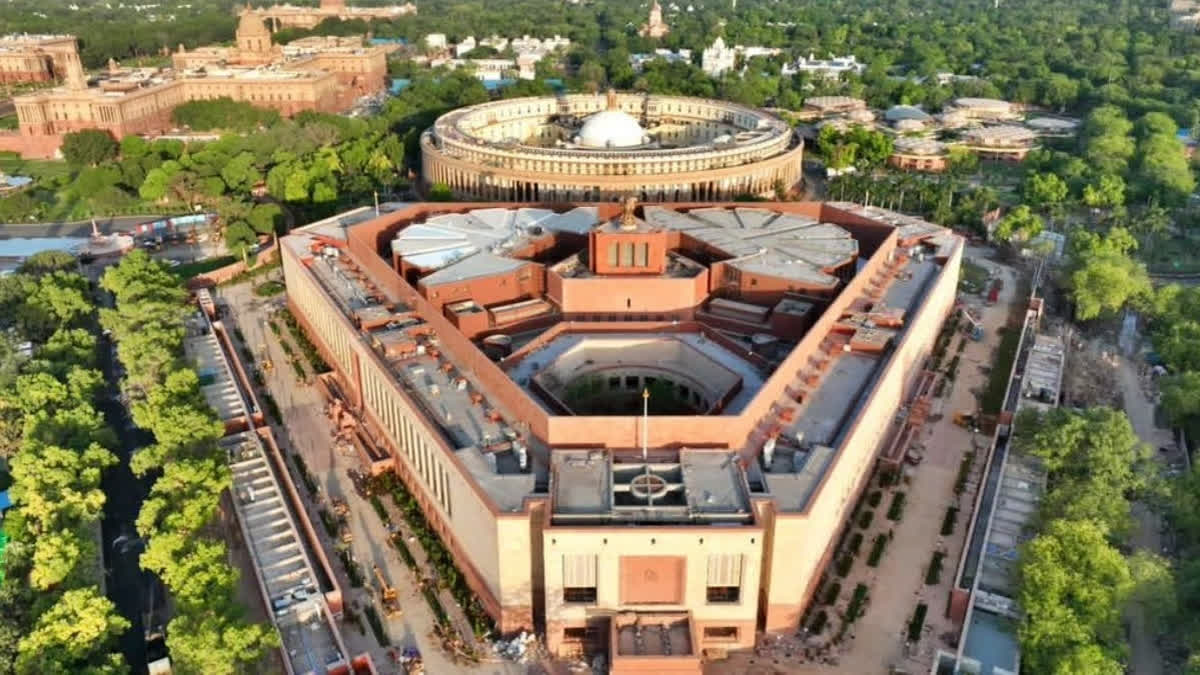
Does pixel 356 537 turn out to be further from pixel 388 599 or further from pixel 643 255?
pixel 643 255

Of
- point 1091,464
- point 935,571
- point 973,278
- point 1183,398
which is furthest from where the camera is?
point 973,278

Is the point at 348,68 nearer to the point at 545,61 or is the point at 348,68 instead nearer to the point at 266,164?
the point at 545,61

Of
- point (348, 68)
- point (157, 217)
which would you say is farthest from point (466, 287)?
point (348, 68)

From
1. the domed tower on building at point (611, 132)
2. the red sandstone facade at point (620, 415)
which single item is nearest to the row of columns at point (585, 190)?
the domed tower on building at point (611, 132)

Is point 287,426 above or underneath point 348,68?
underneath

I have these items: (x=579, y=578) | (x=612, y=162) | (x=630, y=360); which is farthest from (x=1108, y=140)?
(x=579, y=578)

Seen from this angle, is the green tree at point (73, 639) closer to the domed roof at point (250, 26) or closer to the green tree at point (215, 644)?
the green tree at point (215, 644)

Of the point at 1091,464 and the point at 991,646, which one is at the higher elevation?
the point at 1091,464
